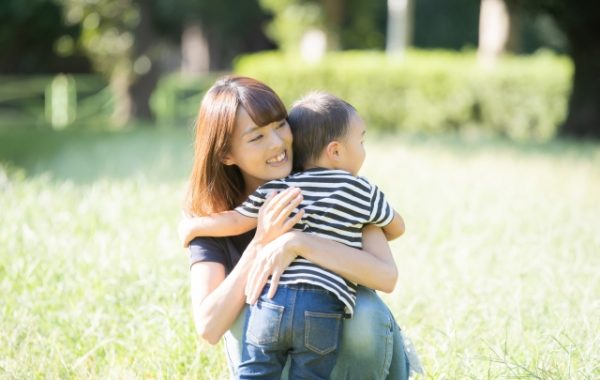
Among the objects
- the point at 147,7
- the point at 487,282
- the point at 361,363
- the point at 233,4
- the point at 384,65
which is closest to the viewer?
the point at 361,363

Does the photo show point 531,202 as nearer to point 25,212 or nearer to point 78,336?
point 25,212

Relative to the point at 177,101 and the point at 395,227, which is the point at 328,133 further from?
the point at 177,101

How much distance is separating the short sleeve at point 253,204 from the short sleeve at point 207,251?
0.17 m

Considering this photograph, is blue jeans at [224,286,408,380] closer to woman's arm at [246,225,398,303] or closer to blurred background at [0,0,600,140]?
woman's arm at [246,225,398,303]

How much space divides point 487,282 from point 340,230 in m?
1.98

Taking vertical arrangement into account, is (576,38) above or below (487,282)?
above

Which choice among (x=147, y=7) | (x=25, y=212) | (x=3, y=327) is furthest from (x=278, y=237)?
(x=147, y=7)

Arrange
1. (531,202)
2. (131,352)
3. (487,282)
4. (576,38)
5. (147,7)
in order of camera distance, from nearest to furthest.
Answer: (131,352)
(487,282)
(531,202)
(576,38)
(147,7)

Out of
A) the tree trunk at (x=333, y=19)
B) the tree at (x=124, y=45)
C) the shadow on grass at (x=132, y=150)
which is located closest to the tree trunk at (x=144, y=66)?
the tree at (x=124, y=45)

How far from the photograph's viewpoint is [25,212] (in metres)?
6.07

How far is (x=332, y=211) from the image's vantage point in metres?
2.79

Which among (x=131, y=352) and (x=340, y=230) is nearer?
(x=340, y=230)

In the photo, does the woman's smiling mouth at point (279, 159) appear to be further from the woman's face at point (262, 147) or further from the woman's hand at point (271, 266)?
the woman's hand at point (271, 266)

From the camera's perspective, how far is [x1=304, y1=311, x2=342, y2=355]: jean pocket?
8.68ft
